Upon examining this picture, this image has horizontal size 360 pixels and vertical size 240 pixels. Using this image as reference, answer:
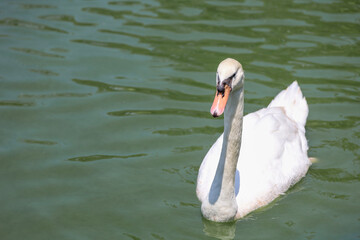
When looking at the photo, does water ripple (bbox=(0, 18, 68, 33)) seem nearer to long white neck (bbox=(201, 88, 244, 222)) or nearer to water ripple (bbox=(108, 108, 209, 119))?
water ripple (bbox=(108, 108, 209, 119))

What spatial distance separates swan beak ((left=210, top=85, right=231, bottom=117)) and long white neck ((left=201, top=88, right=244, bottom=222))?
18.4 inches

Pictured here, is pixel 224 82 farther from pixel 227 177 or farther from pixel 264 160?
pixel 264 160

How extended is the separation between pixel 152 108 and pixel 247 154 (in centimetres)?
229

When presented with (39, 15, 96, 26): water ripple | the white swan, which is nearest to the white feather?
the white swan

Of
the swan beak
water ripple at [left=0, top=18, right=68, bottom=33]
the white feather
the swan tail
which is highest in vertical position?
the swan beak

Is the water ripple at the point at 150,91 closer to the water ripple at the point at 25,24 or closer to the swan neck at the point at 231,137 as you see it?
the water ripple at the point at 25,24

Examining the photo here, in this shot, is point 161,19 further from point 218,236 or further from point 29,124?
point 218,236

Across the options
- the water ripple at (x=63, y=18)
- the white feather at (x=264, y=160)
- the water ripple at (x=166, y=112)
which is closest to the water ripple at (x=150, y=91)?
the water ripple at (x=166, y=112)

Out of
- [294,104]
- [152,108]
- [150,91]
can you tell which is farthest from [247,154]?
[150,91]

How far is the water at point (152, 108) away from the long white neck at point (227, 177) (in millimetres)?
187

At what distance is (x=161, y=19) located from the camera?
11602 mm

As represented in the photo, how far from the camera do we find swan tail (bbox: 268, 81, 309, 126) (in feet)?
26.0

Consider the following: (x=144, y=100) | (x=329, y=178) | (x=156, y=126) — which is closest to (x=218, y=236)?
(x=329, y=178)

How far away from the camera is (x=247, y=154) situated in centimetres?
674
